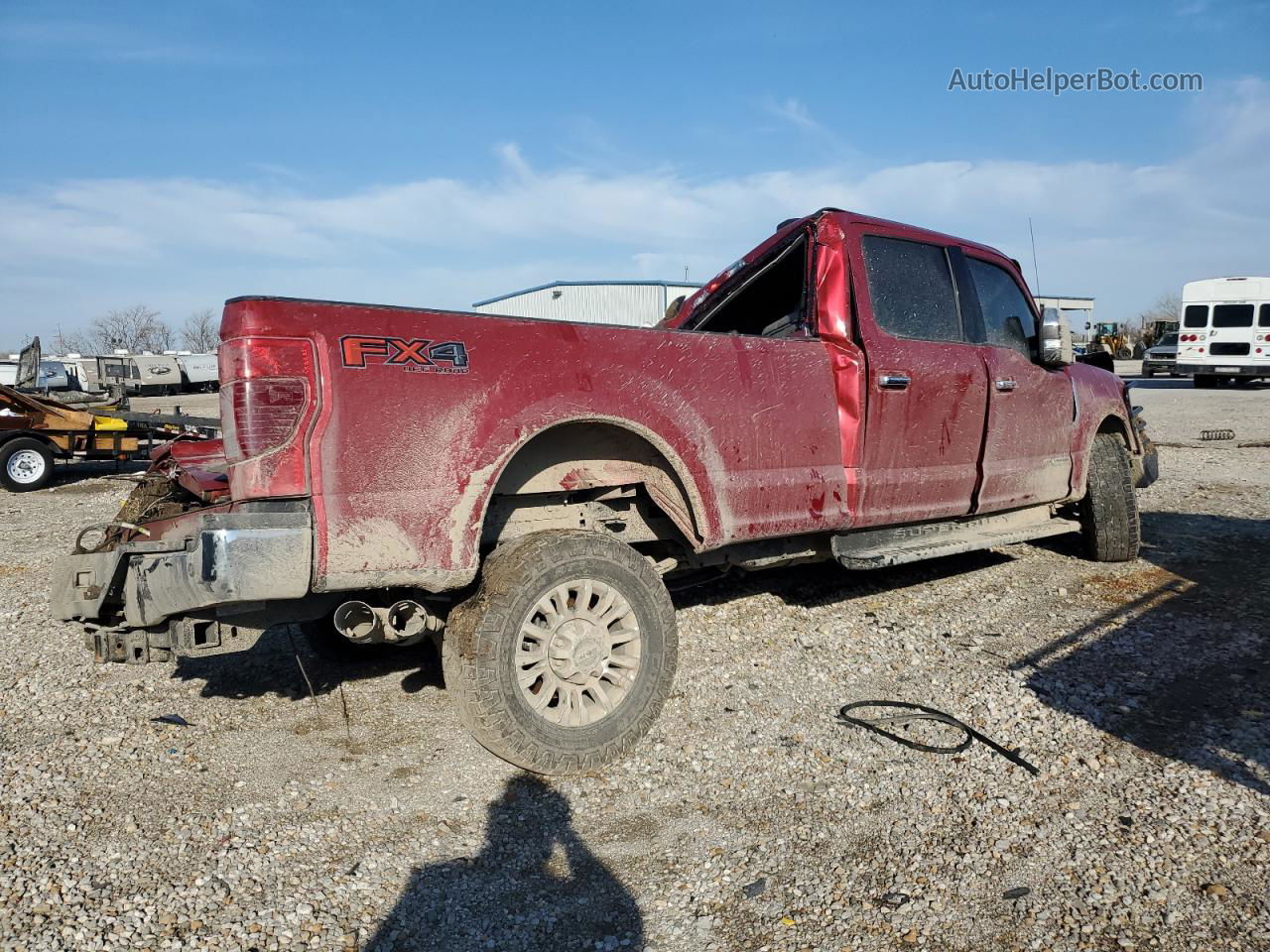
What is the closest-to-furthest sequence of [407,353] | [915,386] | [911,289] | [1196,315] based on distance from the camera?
[407,353] → [915,386] → [911,289] → [1196,315]

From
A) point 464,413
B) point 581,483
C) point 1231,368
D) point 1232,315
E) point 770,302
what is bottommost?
point 581,483

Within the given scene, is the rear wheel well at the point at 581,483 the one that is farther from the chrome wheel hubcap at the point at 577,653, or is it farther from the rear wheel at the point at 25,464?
the rear wheel at the point at 25,464

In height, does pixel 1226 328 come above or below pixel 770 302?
above

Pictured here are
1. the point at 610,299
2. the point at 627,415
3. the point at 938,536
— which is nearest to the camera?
the point at 627,415

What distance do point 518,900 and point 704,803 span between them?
789mm

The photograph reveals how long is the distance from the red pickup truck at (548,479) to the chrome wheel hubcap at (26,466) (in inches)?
348

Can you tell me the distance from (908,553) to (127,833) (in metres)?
3.58

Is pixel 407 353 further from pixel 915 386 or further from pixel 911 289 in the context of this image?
pixel 911 289

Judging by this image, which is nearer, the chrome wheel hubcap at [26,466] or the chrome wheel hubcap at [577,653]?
the chrome wheel hubcap at [577,653]

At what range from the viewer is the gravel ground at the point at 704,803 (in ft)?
7.94

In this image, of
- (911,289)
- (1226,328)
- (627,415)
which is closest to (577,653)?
(627,415)

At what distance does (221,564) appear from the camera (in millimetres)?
2760

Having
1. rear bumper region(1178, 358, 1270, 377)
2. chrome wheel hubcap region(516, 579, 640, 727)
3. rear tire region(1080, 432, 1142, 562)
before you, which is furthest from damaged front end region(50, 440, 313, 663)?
rear bumper region(1178, 358, 1270, 377)

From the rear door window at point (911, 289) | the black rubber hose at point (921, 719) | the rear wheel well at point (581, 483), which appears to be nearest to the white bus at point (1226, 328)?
the rear door window at point (911, 289)
